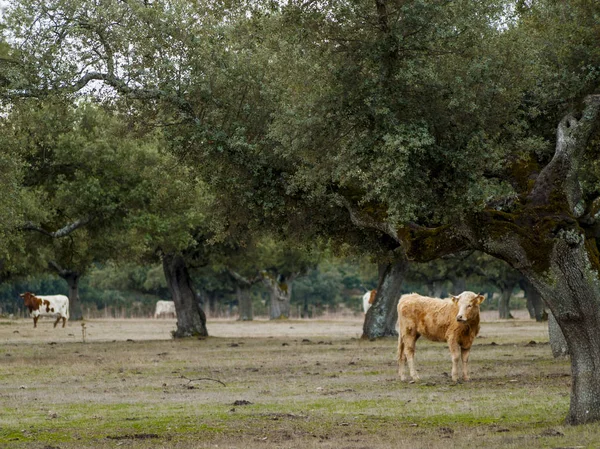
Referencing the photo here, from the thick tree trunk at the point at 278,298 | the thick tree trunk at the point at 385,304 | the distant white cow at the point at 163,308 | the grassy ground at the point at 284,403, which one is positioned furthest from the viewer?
the distant white cow at the point at 163,308

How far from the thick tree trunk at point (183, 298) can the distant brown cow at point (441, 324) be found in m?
27.5

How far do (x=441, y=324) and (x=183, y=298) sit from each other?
2891 cm

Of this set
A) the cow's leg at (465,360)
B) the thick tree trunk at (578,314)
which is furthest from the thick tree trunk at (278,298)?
the thick tree trunk at (578,314)

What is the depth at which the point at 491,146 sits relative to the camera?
679 inches

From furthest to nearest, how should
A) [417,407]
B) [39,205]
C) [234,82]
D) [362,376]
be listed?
[39,205] → [362,376] → [234,82] → [417,407]

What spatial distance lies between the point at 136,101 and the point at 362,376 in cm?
911

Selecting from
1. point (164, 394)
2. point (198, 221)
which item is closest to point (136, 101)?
point (164, 394)

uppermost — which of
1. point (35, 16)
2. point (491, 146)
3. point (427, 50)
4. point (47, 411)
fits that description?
point (35, 16)

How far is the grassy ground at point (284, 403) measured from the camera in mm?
15484

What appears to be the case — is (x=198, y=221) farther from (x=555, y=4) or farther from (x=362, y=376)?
(x=555, y=4)

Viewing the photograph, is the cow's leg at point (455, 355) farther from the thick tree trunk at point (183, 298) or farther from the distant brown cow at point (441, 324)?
the thick tree trunk at point (183, 298)

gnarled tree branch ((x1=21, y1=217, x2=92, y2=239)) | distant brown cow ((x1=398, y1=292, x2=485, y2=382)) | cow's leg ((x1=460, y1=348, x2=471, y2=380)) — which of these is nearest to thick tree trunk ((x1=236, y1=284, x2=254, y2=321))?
gnarled tree branch ((x1=21, y1=217, x2=92, y2=239))

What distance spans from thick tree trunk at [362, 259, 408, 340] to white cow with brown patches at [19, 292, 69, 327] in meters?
30.7

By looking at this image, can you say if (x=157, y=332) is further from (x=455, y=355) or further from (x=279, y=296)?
(x=455, y=355)
